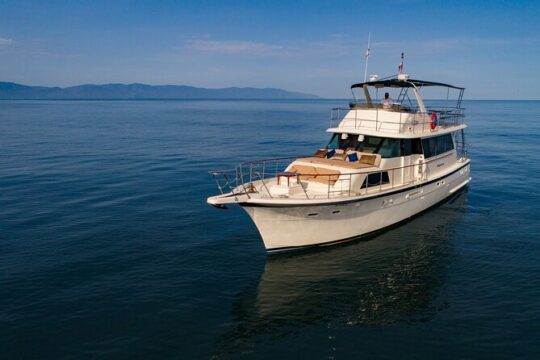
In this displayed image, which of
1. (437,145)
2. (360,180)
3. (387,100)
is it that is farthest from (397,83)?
(360,180)

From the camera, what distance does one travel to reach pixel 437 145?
72.8 feet

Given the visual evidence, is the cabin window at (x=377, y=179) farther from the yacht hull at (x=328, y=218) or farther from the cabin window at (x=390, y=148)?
the cabin window at (x=390, y=148)

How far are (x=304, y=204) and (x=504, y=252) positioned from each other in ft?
30.4

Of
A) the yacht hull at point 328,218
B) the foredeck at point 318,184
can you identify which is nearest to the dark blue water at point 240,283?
the yacht hull at point 328,218

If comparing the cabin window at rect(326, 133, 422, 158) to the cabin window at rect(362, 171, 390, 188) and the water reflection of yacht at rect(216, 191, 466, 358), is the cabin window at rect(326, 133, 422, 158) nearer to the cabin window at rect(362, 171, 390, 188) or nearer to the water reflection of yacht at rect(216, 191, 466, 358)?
the cabin window at rect(362, 171, 390, 188)

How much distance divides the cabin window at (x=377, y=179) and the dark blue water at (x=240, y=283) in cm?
264

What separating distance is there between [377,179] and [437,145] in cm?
644

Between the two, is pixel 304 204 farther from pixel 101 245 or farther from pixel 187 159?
pixel 187 159

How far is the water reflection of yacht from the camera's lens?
1223 centimetres

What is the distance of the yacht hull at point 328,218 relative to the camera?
50.8 feet

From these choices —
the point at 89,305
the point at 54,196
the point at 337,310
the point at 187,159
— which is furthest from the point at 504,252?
the point at 187,159

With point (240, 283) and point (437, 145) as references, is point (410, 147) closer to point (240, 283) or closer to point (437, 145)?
point (437, 145)

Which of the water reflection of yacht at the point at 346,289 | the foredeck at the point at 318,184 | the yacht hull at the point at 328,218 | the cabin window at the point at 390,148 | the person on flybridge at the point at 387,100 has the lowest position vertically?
the water reflection of yacht at the point at 346,289

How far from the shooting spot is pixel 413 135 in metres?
19.5
